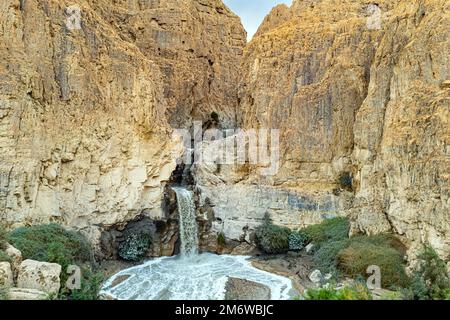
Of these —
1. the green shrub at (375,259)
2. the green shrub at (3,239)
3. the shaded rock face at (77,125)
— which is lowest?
the green shrub at (375,259)

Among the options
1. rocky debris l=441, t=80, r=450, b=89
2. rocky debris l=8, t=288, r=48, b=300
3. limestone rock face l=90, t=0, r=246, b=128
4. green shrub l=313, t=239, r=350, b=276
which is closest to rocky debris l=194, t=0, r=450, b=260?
rocky debris l=441, t=80, r=450, b=89

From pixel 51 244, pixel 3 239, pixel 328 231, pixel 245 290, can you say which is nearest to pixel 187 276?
pixel 245 290

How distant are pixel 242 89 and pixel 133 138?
1327 centimetres

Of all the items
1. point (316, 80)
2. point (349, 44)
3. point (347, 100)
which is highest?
point (349, 44)

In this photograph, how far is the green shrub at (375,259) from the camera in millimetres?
16547

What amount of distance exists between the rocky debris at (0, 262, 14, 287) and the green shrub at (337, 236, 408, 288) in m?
13.9

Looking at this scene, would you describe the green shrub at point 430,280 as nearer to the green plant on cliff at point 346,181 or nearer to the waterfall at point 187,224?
the green plant on cliff at point 346,181

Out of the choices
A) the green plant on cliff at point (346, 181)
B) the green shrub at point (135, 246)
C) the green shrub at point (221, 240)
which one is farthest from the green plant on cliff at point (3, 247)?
the green plant on cliff at point (346, 181)

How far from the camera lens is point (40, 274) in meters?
12.6

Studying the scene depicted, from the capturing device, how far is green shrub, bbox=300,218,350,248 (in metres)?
22.1

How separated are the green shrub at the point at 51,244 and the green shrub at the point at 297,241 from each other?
11743 millimetres

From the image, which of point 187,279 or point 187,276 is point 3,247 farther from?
point 187,276
